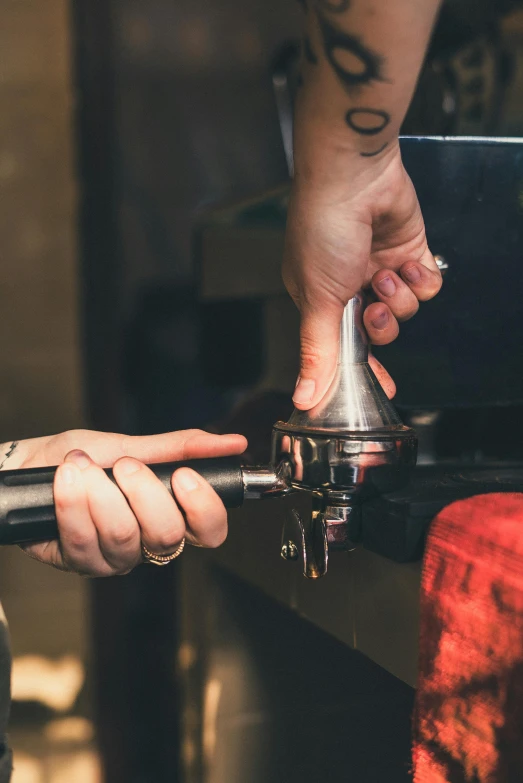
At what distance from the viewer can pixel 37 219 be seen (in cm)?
147

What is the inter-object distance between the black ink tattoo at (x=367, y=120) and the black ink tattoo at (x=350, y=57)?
18mm

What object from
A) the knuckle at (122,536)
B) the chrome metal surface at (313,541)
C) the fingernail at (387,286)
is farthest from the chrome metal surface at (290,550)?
the fingernail at (387,286)

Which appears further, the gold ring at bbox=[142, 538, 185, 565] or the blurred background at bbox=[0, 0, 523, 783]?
the blurred background at bbox=[0, 0, 523, 783]

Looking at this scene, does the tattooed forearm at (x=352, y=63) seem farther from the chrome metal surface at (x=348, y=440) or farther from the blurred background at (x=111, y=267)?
the blurred background at (x=111, y=267)

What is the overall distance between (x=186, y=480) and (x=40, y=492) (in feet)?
0.31

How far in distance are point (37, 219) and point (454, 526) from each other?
1.19 meters

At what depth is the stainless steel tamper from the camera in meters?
0.50

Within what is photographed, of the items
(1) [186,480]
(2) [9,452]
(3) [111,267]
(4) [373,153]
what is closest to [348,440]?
(1) [186,480]

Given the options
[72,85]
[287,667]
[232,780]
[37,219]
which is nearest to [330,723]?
[287,667]

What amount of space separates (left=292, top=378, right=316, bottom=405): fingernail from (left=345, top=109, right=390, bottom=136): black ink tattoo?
7.1 inches

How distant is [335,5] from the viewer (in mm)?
537

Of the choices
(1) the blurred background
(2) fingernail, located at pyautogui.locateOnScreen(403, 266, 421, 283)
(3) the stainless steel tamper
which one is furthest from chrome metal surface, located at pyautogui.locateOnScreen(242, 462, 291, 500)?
(1) the blurred background

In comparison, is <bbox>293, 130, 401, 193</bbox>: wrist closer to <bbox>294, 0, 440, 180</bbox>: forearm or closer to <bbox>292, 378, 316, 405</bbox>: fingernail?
<bbox>294, 0, 440, 180</bbox>: forearm

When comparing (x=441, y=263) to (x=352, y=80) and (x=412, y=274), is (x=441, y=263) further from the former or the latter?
(x=352, y=80)
